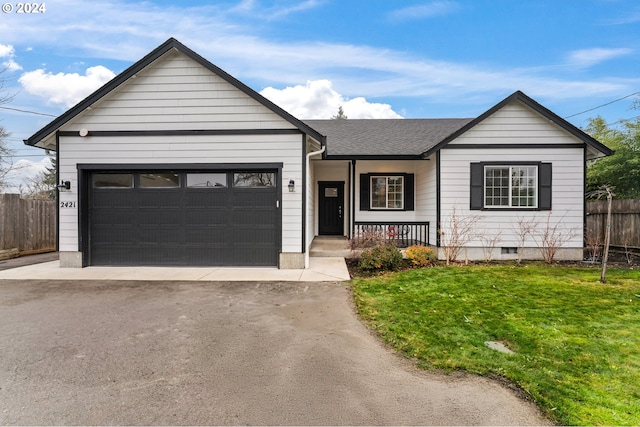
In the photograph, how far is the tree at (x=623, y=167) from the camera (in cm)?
1384

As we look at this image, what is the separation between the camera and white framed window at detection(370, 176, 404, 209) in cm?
1154

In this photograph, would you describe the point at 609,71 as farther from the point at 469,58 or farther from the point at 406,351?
the point at 406,351

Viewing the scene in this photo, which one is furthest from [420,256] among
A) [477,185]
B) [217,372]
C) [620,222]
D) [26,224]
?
[26,224]

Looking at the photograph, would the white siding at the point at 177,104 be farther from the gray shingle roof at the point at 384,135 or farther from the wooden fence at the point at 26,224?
the wooden fence at the point at 26,224

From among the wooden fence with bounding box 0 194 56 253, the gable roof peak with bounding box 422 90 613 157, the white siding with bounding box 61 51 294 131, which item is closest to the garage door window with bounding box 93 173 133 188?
the white siding with bounding box 61 51 294 131

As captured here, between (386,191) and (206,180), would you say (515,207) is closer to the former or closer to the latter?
(386,191)

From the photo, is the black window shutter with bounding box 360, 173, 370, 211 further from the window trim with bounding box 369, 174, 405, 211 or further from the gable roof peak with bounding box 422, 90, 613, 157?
the gable roof peak with bounding box 422, 90, 613, 157

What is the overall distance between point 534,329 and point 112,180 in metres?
9.68

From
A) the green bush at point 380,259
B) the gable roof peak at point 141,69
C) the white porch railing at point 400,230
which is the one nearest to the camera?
the gable roof peak at point 141,69

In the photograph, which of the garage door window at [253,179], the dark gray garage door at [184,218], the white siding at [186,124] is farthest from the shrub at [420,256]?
the garage door window at [253,179]

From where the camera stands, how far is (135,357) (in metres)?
3.27

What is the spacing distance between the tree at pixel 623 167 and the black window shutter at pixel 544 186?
726cm

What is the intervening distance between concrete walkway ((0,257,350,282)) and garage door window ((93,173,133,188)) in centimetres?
219

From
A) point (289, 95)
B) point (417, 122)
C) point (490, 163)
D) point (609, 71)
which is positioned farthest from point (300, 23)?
point (289, 95)
